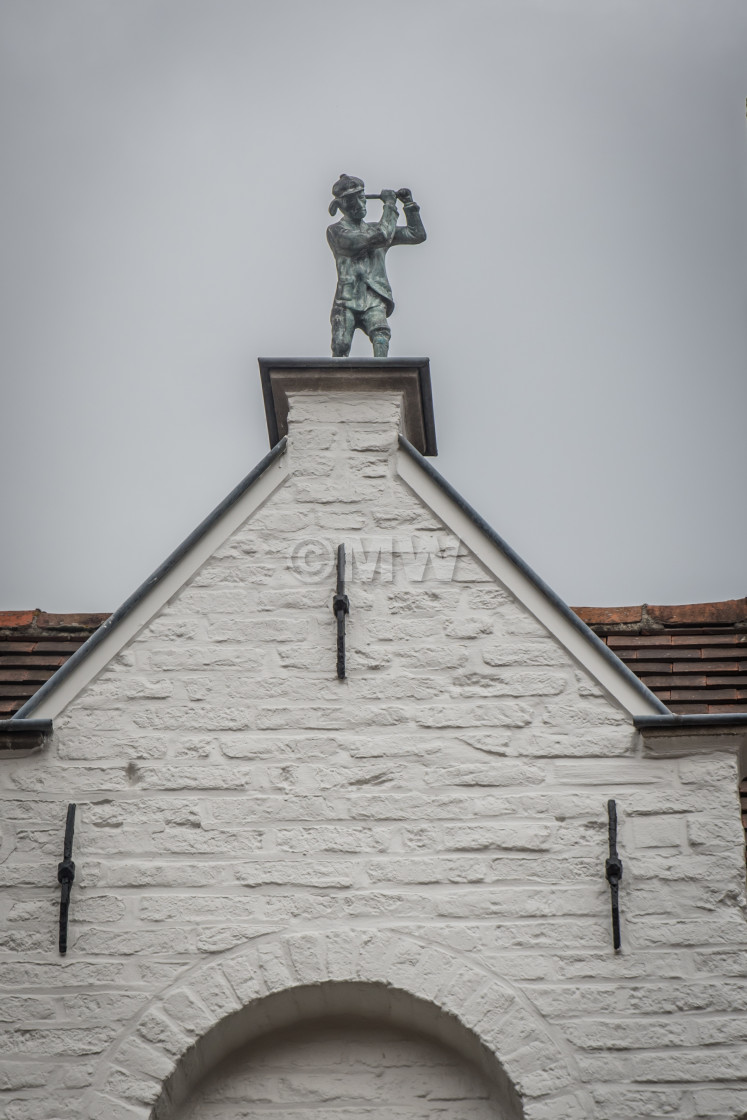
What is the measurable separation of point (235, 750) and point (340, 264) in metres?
3.05

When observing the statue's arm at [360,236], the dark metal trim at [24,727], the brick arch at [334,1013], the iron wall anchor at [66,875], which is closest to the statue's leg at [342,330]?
the statue's arm at [360,236]

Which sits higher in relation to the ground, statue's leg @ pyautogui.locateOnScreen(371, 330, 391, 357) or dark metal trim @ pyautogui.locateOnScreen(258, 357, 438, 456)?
statue's leg @ pyautogui.locateOnScreen(371, 330, 391, 357)

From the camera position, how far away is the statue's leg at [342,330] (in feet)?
25.3

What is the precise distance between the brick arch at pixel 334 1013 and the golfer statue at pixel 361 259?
3329 millimetres

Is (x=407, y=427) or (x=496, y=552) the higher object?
(x=407, y=427)

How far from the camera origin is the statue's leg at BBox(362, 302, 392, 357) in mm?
7695

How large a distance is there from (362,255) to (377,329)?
0.50 meters

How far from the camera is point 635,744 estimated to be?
6.10 m

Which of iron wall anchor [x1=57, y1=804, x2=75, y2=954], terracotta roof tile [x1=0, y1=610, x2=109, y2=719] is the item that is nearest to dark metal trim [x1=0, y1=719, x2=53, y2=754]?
iron wall anchor [x1=57, y1=804, x2=75, y2=954]

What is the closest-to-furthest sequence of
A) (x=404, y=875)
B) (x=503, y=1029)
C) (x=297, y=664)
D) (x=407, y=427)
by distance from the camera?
(x=503, y=1029)
(x=404, y=875)
(x=297, y=664)
(x=407, y=427)

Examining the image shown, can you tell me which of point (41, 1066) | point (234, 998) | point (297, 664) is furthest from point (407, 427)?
point (41, 1066)

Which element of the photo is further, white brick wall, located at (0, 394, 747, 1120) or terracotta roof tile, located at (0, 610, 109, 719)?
terracotta roof tile, located at (0, 610, 109, 719)

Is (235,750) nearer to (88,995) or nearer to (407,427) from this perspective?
(88,995)

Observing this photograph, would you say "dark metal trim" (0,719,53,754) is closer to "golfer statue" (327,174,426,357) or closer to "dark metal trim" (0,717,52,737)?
"dark metal trim" (0,717,52,737)
